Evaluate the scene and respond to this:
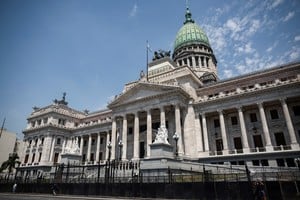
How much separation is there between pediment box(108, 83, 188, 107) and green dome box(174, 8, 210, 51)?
31.9 meters

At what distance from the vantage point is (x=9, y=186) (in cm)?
2403

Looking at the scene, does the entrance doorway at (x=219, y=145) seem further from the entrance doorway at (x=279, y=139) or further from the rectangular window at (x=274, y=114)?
the rectangular window at (x=274, y=114)

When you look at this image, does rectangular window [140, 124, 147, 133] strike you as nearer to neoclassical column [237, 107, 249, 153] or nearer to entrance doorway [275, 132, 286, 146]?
neoclassical column [237, 107, 249, 153]

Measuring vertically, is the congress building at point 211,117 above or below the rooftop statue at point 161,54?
below

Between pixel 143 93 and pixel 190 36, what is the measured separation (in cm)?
Result: 3495

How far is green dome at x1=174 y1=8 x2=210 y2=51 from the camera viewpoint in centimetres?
6267

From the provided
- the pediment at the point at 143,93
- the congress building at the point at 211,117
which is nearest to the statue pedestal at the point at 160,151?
the congress building at the point at 211,117

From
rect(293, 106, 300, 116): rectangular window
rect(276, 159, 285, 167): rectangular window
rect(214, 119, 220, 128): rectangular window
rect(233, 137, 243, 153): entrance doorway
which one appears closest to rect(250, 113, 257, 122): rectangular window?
rect(233, 137, 243, 153): entrance doorway

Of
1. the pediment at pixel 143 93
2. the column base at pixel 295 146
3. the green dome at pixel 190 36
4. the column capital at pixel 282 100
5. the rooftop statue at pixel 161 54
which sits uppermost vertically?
the green dome at pixel 190 36

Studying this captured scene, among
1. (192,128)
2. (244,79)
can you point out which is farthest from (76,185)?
(244,79)

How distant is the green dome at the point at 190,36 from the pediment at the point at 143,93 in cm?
3187

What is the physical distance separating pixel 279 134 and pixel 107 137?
34.3m

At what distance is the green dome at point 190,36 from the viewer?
62669mm

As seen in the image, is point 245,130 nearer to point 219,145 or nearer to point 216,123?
point 219,145
